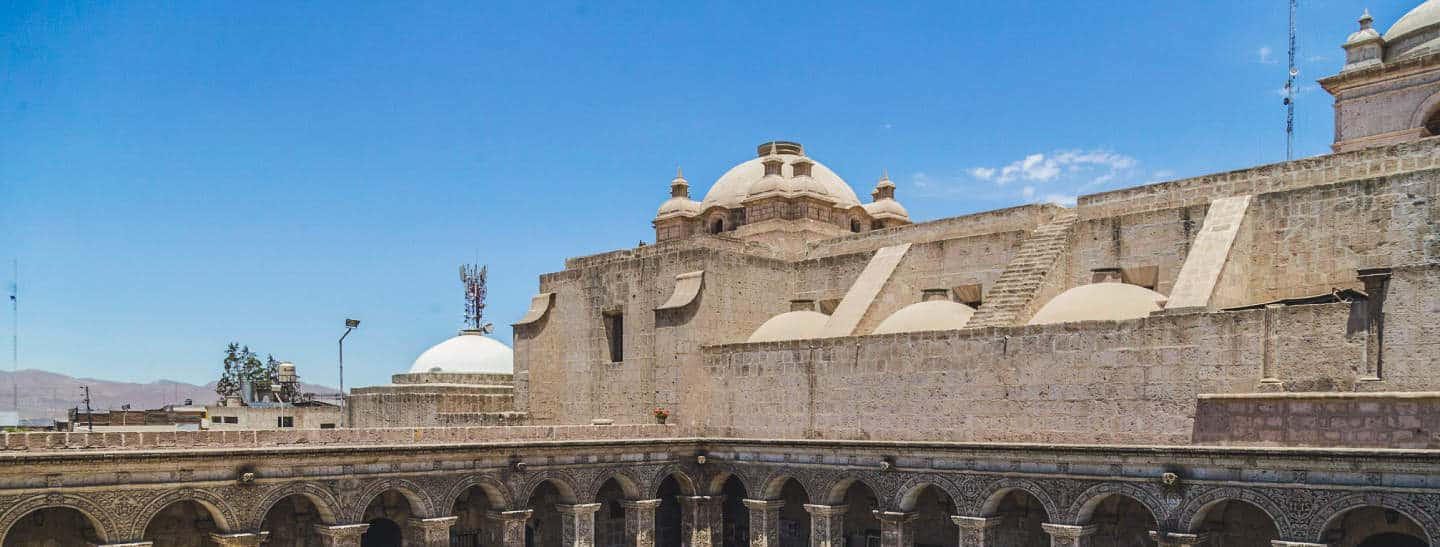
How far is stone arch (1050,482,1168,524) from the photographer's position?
60.5 feet

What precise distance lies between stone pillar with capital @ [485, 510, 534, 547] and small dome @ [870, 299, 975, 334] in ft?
27.4

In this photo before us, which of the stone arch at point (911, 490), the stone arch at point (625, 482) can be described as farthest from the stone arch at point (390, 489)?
the stone arch at point (911, 490)

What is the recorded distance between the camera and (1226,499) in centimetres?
1766

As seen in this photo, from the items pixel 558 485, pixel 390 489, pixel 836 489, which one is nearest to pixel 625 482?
pixel 558 485

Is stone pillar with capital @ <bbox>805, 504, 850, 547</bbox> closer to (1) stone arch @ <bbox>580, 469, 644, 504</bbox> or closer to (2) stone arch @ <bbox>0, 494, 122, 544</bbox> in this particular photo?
(1) stone arch @ <bbox>580, 469, 644, 504</bbox>

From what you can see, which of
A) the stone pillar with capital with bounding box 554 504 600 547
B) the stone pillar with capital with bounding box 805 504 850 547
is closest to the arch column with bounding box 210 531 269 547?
the stone pillar with capital with bounding box 554 504 600 547

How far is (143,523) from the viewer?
61.1 ft

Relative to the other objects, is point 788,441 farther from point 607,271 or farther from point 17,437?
point 17,437

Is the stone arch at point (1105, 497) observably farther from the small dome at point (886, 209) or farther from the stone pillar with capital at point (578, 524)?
the small dome at point (886, 209)

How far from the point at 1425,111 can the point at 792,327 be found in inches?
551

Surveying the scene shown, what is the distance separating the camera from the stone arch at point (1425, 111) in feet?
77.0

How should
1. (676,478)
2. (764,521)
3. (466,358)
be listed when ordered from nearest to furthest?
(764,521)
(676,478)
(466,358)

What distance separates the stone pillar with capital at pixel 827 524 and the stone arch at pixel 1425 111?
1424 cm

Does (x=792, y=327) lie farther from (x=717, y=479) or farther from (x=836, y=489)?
(x=836, y=489)
